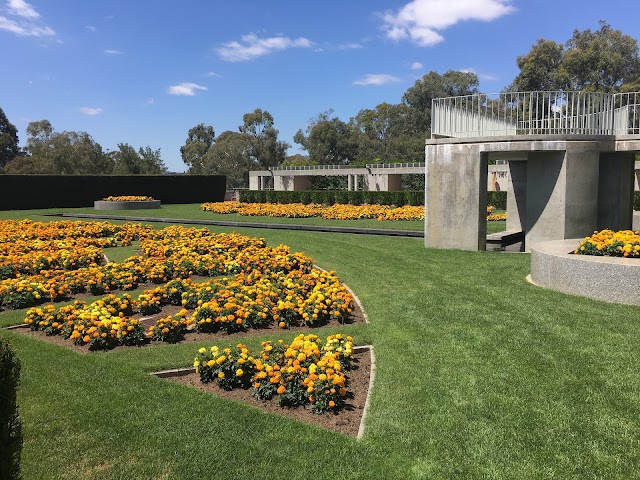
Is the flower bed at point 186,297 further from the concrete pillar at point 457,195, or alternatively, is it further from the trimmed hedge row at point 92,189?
the trimmed hedge row at point 92,189

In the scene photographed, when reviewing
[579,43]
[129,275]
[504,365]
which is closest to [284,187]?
[579,43]

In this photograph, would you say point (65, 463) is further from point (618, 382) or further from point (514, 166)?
point (514, 166)

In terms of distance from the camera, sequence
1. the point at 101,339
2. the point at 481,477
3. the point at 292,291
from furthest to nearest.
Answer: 1. the point at 292,291
2. the point at 101,339
3. the point at 481,477

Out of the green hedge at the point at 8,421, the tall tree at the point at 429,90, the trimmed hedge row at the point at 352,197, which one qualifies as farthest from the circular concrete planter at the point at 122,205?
the tall tree at the point at 429,90

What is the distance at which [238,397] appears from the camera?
4301mm

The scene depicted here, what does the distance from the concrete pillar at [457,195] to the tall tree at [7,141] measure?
8077cm

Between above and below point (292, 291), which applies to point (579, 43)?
above

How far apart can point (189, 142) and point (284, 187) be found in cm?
5313

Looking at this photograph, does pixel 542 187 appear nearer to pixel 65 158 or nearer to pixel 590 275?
pixel 590 275

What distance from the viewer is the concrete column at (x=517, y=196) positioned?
1467 cm

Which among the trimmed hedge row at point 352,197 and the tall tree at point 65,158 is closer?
the trimmed hedge row at point 352,197

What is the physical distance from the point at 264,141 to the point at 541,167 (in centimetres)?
7217

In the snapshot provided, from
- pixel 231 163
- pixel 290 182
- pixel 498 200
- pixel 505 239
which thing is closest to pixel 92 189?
pixel 290 182

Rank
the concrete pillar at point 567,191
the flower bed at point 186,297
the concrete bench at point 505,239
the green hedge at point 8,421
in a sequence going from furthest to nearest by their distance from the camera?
the concrete bench at point 505,239
the concrete pillar at point 567,191
the flower bed at point 186,297
the green hedge at point 8,421
